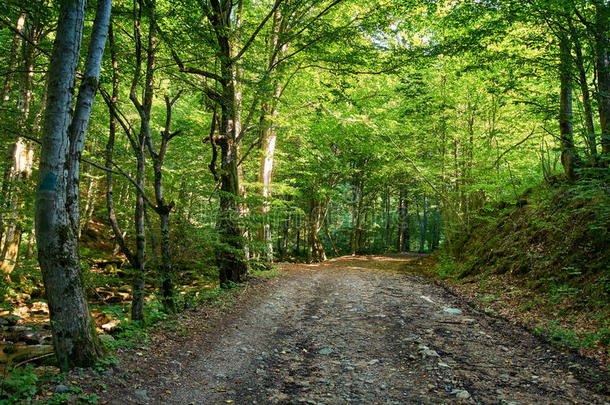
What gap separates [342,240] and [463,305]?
26.1 metres

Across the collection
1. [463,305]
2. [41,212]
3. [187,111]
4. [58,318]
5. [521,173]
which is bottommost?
[463,305]

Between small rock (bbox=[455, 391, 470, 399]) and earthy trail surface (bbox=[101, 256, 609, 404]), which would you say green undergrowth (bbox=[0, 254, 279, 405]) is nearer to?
earthy trail surface (bbox=[101, 256, 609, 404])

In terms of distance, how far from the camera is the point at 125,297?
473 inches

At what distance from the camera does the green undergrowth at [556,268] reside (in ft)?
16.4

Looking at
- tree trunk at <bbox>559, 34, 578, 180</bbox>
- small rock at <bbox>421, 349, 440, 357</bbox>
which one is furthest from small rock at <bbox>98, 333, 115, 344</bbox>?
tree trunk at <bbox>559, 34, 578, 180</bbox>

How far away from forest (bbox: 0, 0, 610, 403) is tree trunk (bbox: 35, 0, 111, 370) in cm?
2

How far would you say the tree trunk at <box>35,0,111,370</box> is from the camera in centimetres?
342

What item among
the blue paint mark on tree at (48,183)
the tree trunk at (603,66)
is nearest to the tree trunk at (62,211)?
the blue paint mark on tree at (48,183)

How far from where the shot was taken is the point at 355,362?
4383 millimetres

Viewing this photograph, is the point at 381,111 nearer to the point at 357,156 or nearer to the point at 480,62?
the point at 357,156

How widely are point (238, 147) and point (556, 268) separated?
8.37 meters

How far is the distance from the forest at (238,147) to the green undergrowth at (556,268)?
42 millimetres

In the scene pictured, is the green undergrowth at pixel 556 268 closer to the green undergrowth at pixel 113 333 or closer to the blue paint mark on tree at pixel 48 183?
the green undergrowth at pixel 113 333

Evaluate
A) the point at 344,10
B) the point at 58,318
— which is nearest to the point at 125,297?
the point at 58,318
